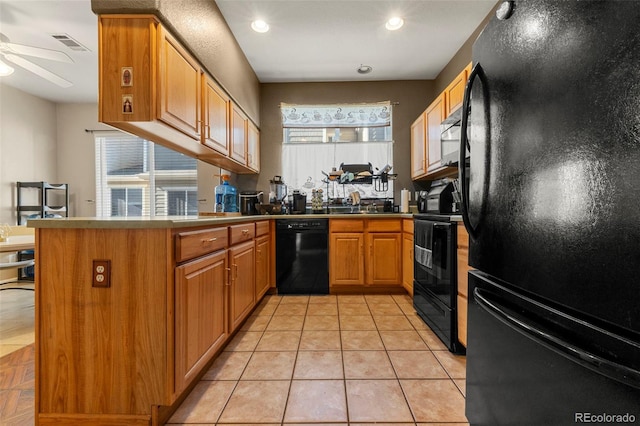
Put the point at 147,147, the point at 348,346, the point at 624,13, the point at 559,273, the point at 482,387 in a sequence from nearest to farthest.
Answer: the point at 624,13 < the point at 559,273 < the point at 482,387 < the point at 348,346 < the point at 147,147

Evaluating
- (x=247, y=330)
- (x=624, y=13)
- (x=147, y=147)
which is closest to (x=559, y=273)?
(x=624, y=13)

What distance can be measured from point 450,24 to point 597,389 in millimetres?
2998

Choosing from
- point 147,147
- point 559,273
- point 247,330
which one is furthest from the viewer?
point 147,147

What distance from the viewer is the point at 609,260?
51 cm

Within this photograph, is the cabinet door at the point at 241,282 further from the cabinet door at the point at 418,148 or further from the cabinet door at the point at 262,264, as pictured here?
the cabinet door at the point at 418,148

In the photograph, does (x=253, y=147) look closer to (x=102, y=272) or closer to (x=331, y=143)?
(x=331, y=143)

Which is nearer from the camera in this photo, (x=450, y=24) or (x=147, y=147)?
(x=450, y=24)

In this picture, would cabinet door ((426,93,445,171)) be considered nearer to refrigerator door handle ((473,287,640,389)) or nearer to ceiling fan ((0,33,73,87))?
refrigerator door handle ((473,287,640,389))

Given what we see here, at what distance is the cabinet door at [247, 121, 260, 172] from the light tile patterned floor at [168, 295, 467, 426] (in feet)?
6.02

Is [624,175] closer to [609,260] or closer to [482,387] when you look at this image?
[609,260]

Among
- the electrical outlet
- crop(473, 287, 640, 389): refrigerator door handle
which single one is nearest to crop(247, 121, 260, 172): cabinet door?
the electrical outlet

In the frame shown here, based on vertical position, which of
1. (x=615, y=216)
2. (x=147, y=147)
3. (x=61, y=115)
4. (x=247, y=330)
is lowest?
(x=247, y=330)

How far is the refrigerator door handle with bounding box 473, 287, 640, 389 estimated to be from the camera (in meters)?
0.49

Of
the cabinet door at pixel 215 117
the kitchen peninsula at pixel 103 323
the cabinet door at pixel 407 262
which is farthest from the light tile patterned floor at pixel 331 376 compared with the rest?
the cabinet door at pixel 215 117
